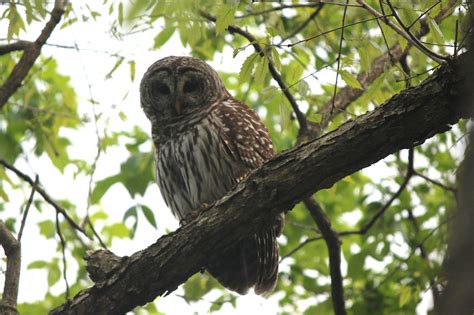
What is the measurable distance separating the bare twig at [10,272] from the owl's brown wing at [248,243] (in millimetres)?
1693

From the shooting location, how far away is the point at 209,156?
4.83 metres

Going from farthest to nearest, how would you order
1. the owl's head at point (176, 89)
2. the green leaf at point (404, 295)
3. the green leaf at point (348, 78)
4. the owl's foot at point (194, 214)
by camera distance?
the owl's head at point (176, 89) < the green leaf at point (404, 295) < the owl's foot at point (194, 214) < the green leaf at point (348, 78)

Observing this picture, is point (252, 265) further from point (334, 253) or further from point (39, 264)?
point (39, 264)

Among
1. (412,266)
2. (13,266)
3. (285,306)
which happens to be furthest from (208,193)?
(285,306)

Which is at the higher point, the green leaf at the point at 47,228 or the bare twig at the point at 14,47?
the green leaf at the point at 47,228

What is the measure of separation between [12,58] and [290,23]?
277 centimetres

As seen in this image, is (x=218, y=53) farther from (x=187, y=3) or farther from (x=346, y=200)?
(x=187, y=3)

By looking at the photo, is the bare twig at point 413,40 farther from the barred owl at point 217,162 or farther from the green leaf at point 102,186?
the green leaf at point 102,186

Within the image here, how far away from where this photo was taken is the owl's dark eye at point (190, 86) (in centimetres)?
568

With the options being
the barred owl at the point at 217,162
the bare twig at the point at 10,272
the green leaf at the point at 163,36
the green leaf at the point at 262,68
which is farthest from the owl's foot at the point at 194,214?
the green leaf at the point at 163,36

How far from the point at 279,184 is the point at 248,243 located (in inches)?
69.9

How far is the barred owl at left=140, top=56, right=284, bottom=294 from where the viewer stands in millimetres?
4840

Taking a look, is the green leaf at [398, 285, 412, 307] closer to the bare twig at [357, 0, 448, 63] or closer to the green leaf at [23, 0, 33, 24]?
the bare twig at [357, 0, 448, 63]

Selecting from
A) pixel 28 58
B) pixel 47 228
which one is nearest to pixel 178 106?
pixel 28 58
